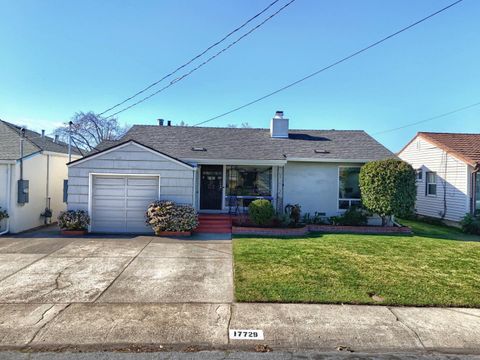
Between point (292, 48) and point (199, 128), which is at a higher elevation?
point (292, 48)

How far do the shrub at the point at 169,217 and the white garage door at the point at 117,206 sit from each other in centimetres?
71

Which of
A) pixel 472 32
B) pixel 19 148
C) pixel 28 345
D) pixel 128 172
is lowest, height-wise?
pixel 28 345

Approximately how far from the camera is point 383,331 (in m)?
4.32

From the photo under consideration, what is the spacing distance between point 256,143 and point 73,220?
27.4ft

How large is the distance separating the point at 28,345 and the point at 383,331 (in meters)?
4.50

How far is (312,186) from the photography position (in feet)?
45.5

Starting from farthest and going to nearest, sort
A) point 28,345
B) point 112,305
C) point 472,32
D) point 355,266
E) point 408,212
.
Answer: point 408,212 < point 472,32 < point 355,266 < point 112,305 < point 28,345

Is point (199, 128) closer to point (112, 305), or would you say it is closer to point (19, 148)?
point (19, 148)

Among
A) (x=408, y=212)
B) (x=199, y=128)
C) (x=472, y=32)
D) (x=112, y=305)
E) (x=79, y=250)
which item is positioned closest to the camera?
(x=112, y=305)

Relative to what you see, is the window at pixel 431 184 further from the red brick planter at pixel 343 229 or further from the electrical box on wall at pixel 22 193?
the electrical box on wall at pixel 22 193

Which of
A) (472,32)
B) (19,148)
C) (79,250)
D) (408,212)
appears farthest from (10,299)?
(472,32)

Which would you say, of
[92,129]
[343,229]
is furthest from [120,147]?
[92,129]

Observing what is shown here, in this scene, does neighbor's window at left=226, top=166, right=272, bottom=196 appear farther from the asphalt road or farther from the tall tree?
the tall tree

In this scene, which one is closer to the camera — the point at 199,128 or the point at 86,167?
the point at 86,167
